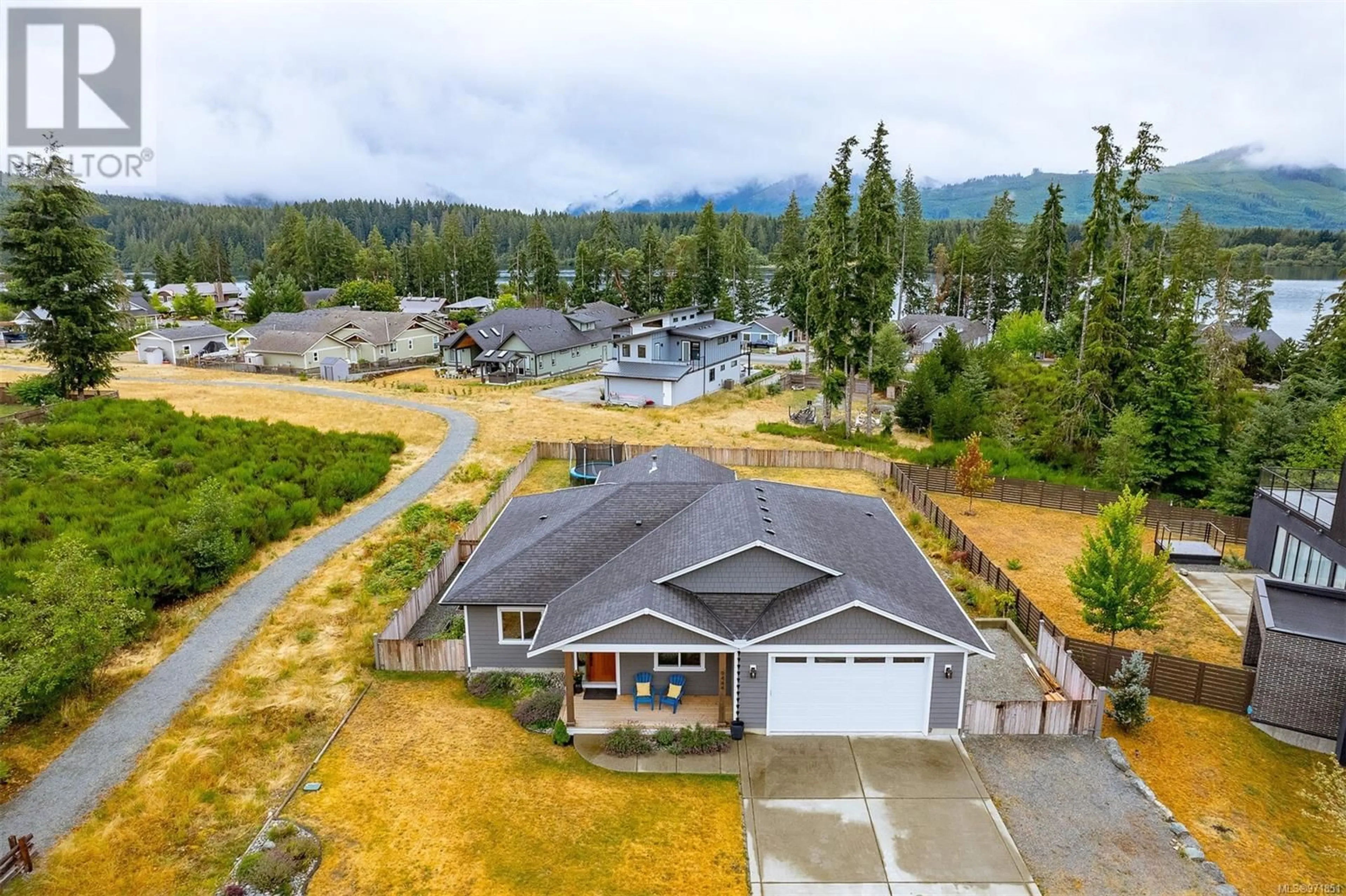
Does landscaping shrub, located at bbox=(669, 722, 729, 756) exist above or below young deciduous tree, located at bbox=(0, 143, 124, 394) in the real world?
below

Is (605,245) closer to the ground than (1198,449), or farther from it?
farther from it

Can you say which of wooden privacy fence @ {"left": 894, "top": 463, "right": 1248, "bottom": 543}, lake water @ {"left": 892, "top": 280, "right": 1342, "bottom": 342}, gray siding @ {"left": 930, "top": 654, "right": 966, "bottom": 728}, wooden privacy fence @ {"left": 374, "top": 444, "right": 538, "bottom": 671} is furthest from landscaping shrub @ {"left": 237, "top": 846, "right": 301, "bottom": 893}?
lake water @ {"left": 892, "top": 280, "right": 1342, "bottom": 342}

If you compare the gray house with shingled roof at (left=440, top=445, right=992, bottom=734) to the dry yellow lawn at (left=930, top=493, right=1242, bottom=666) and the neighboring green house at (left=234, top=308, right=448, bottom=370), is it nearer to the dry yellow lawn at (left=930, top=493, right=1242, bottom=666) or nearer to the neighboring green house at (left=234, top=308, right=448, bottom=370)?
the dry yellow lawn at (left=930, top=493, right=1242, bottom=666)

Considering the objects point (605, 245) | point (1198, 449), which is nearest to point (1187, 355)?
point (1198, 449)

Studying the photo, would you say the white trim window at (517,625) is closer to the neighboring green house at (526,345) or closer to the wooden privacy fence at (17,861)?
the wooden privacy fence at (17,861)

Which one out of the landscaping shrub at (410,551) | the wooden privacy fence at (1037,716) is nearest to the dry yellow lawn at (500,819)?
the wooden privacy fence at (1037,716)

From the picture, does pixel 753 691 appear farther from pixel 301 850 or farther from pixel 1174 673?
pixel 1174 673

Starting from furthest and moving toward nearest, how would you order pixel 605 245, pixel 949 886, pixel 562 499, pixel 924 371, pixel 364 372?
pixel 605 245
pixel 364 372
pixel 924 371
pixel 562 499
pixel 949 886

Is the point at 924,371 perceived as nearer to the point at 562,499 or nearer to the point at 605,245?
the point at 562,499
